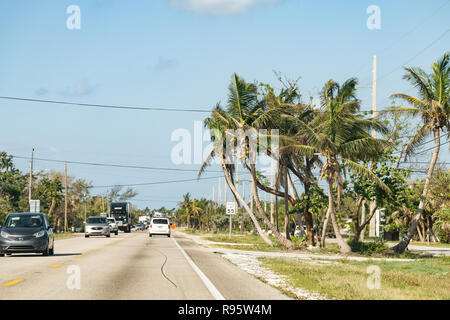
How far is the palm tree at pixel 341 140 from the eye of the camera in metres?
30.8

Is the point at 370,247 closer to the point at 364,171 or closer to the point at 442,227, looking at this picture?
the point at 364,171

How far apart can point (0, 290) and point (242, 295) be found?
473 centimetres

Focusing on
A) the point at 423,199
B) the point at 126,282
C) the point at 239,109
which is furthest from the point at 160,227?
the point at 126,282

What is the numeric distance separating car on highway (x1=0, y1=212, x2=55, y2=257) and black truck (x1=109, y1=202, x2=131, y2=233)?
2106 inches

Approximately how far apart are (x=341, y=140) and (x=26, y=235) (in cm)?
1562

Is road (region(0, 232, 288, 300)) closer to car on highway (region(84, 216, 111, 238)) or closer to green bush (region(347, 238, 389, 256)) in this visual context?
→ green bush (region(347, 238, 389, 256))

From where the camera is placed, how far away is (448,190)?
52.7m

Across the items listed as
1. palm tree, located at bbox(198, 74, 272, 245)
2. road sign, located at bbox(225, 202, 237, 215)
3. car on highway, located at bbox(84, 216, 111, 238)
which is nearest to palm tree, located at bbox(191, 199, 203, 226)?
car on highway, located at bbox(84, 216, 111, 238)

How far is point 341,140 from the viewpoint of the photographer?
30.9m

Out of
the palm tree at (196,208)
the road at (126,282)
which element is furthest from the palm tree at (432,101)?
the palm tree at (196,208)

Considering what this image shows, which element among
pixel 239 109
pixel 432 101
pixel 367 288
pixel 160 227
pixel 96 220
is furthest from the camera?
pixel 160 227

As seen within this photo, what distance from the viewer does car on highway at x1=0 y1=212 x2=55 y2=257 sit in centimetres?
2319

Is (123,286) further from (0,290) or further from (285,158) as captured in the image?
(285,158)

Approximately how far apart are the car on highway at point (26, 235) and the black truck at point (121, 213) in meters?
53.5
